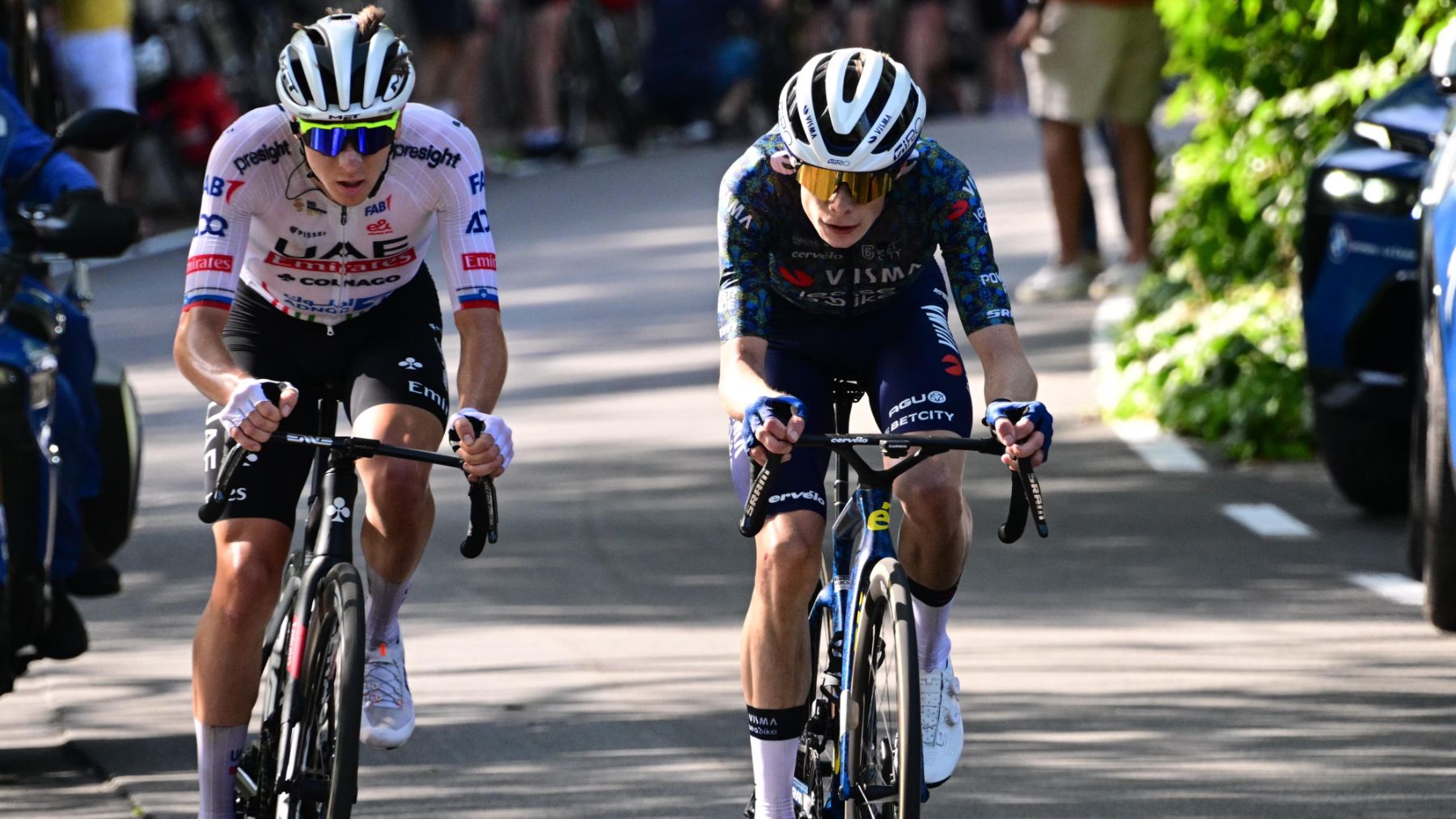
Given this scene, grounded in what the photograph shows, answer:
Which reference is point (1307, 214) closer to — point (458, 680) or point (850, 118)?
point (458, 680)

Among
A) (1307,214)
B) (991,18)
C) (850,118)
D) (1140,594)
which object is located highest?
(850,118)

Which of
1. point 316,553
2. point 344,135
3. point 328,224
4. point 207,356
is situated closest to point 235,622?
point 316,553

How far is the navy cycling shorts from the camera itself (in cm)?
586

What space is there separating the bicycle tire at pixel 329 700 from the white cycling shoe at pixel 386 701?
0.37m

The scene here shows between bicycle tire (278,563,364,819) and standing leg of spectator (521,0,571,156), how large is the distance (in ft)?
54.0

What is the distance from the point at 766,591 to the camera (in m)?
5.63

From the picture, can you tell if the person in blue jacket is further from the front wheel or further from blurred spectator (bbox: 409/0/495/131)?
blurred spectator (bbox: 409/0/495/131)

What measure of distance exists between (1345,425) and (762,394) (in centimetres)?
467

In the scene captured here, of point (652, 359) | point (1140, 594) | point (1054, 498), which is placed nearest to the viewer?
point (1140, 594)

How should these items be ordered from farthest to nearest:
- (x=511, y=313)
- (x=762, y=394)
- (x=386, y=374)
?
(x=511, y=313), (x=386, y=374), (x=762, y=394)

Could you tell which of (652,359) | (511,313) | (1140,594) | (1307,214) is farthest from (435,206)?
(511,313)

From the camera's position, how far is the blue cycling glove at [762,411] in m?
5.22

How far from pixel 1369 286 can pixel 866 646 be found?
4.38 meters

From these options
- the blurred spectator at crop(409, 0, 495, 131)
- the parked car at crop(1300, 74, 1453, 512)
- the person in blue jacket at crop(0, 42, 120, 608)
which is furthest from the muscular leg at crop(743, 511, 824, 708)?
the blurred spectator at crop(409, 0, 495, 131)
